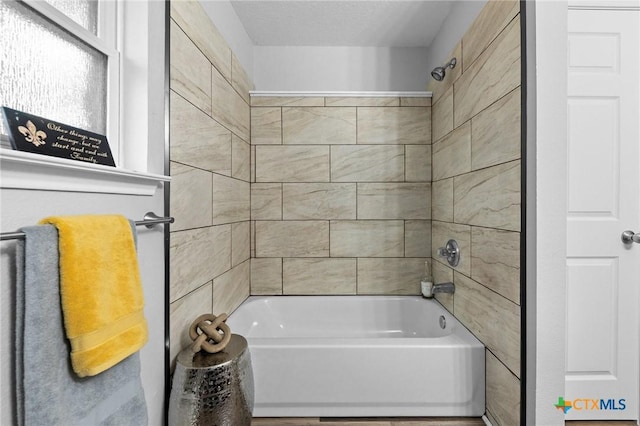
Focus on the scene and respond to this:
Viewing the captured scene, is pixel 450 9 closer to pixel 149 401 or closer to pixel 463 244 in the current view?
pixel 463 244

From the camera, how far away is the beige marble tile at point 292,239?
2.44 meters

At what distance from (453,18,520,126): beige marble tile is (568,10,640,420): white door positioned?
0.47 metres

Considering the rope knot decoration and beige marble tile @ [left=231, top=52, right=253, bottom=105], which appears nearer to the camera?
the rope knot decoration

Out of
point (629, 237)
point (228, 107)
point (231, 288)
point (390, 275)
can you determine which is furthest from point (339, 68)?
point (629, 237)

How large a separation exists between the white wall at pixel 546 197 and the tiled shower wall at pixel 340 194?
124 centimetres

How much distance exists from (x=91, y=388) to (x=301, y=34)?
246cm

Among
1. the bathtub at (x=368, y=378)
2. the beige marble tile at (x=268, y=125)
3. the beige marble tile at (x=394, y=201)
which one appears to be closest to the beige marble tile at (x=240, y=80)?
the beige marble tile at (x=268, y=125)

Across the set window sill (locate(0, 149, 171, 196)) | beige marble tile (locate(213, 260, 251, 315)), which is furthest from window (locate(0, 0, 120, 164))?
beige marble tile (locate(213, 260, 251, 315))

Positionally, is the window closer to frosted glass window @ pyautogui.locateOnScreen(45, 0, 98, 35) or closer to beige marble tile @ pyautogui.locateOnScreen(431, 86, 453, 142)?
frosted glass window @ pyautogui.locateOnScreen(45, 0, 98, 35)

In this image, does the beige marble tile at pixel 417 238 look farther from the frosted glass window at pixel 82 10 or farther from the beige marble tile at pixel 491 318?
the frosted glass window at pixel 82 10

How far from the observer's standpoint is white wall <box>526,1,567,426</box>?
45.5 inches

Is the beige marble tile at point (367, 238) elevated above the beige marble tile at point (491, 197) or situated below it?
below

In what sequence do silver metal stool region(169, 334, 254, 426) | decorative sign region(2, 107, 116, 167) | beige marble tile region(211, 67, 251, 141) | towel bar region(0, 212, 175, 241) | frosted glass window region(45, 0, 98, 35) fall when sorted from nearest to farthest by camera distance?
towel bar region(0, 212, 175, 241)
decorative sign region(2, 107, 116, 167)
frosted glass window region(45, 0, 98, 35)
silver metal stool region(169, 334, 254, 426)
beige marble tile region(211, 67, 251, 141)

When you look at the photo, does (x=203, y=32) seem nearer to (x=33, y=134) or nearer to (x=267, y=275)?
(x=33, y=134)
